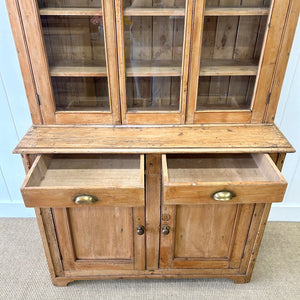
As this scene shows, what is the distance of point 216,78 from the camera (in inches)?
46.3

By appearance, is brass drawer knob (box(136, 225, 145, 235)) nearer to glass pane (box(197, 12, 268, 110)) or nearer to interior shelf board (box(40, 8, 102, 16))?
glass pane (box(197, 12, 268, 110))

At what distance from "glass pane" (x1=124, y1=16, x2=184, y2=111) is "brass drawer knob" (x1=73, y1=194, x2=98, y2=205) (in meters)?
0.42

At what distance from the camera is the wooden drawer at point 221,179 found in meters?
0.97

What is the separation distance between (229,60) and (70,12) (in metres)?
0.65

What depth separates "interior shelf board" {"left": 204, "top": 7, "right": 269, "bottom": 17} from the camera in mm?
1038

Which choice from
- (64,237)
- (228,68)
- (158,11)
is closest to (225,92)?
(228,68)

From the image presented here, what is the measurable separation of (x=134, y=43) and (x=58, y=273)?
1.11 metres

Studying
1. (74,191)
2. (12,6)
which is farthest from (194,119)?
(12,6)

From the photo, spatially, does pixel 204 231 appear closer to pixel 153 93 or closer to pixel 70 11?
pixel 153 93

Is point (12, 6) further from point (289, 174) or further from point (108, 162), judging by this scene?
point (289, 174)

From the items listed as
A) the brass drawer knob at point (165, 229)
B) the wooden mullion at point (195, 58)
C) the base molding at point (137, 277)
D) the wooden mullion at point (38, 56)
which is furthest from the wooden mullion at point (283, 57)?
the wooden mullion at point (38, 56)

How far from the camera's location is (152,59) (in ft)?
3.83

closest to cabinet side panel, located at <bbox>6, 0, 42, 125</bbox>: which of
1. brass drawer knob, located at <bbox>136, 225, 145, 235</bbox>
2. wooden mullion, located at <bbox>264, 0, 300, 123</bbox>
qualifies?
brass drawer knob, located at <bbox>136, 225, 145, 235</bbox>

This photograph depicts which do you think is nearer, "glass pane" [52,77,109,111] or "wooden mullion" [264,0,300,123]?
"wooden mullion" [264,0,300,123]
